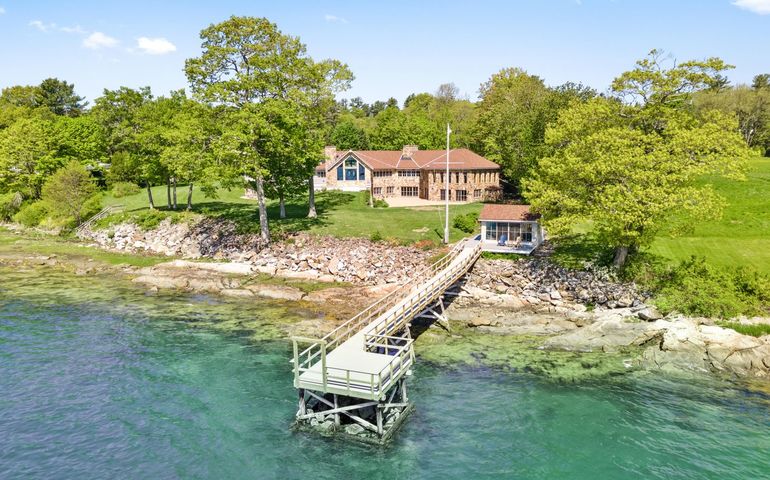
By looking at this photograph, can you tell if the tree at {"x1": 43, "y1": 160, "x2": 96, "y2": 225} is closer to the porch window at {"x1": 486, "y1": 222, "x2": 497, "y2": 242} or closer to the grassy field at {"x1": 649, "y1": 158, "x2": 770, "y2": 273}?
the porch window at {"x1": 486, "y1": 222, "x2": 497, "y2": 242}

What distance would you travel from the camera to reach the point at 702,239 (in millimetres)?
47875

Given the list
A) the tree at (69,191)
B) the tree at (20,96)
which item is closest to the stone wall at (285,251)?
the tree at (69,191)

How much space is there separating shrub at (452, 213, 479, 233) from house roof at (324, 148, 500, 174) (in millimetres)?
17554

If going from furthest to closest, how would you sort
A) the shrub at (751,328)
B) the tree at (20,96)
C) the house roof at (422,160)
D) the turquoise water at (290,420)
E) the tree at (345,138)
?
the tree at (20,96)
the tree at (345,138)
the house roof at (422,160)
the shrub at (751,328)
the turquoise water at (290,420)

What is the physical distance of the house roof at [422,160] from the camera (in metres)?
72.8

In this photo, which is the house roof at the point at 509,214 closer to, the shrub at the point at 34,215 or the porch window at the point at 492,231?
the porch window at the point at 492,231

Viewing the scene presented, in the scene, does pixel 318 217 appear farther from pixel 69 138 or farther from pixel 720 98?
pixel 720 98

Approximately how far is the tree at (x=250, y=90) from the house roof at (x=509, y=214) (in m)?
19.2

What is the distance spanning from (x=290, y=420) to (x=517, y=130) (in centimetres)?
5138

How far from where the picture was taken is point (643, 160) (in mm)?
37219

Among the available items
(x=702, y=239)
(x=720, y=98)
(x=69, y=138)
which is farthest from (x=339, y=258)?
(x=720, y=98)

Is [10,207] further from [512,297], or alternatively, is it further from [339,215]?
[512,297]

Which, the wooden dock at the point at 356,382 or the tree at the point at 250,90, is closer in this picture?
the wooden dock at the point at 356,382

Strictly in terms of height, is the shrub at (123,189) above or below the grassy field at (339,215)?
above
